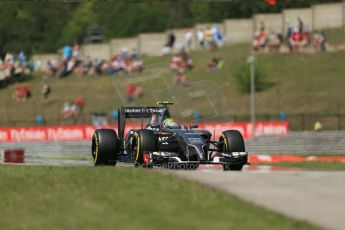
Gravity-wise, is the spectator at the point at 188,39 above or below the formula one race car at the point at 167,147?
above

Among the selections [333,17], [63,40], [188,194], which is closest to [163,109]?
[188,194]

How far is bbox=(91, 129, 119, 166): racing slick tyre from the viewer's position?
804 inches

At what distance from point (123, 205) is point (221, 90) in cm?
4140

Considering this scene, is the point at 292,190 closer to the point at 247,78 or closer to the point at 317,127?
the point at 317,127

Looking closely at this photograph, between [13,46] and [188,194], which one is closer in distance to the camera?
[188,194]

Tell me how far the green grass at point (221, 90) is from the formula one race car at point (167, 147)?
2390 cm

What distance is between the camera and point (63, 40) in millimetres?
89062

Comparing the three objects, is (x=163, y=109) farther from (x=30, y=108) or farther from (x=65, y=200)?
(x=30, y=108)

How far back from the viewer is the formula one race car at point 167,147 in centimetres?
1933

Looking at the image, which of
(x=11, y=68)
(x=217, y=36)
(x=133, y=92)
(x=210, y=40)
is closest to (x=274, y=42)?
(x=210, y=40)

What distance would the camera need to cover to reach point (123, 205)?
1158 cm

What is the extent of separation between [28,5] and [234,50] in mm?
36800

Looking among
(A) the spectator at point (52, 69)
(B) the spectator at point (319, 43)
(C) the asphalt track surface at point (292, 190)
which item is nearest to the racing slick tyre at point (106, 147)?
(C) the asphalt track surface at point (292, 190)

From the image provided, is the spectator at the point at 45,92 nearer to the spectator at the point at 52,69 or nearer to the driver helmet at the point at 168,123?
the spectator at the point at 52,69
